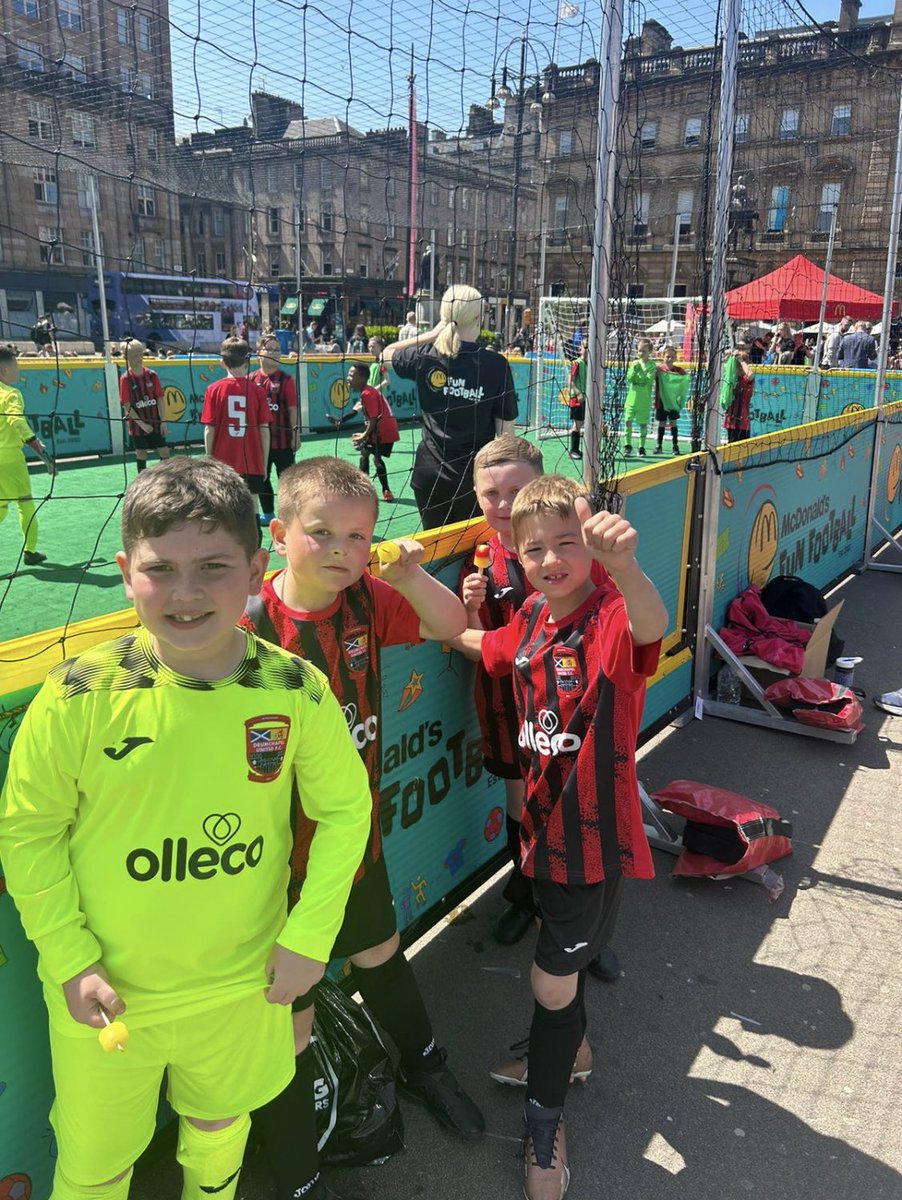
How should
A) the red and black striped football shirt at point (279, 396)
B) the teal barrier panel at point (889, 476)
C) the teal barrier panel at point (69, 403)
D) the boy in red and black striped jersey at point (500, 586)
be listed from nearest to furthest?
the boy in red and black striped jersey at point (500, 586)
the teal barrier panel at point (889, 476)
the red and black striped football shirt at point (279, 396)
the teal barrier panel at point (69, 403)

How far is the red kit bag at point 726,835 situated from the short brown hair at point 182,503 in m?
2.71

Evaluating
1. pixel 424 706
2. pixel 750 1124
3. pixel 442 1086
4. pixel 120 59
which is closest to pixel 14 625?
pixel 120 59

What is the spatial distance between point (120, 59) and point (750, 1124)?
17.2 ft

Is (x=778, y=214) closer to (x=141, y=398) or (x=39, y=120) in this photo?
(x=141, y=398)

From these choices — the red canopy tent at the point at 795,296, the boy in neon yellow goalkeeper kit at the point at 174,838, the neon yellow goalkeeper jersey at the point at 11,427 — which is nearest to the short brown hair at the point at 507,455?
the boy in neon yellow goalkeeper kit at the point at 174,838

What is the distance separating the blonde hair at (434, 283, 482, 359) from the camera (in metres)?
4.95

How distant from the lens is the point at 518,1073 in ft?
8.41

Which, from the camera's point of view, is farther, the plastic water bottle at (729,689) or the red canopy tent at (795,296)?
the red canopy tent at (795,296)

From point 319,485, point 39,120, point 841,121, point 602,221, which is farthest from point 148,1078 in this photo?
point 841,121

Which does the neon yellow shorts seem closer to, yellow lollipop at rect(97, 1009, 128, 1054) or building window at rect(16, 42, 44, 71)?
yellow lollipop at rect(97, 1009, 128, 1054)

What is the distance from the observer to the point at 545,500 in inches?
88.0

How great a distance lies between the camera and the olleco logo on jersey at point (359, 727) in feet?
7.51

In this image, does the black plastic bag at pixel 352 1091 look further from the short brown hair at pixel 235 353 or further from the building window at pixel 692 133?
the short brown hair at pixel 235 353

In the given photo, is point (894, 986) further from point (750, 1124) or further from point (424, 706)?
point (424, 706)
